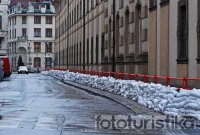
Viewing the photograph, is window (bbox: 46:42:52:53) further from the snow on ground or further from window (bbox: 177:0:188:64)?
window (bbox: 177:0:188:64)

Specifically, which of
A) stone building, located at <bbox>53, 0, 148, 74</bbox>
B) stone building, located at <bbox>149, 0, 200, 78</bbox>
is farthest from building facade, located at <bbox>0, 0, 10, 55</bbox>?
stone building, located at <bbox>149, 0, 200, 78</bbox>

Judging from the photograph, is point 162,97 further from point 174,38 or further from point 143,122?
point 174,38

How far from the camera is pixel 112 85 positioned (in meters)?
30.4

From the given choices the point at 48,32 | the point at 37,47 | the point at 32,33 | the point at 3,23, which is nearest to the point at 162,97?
the point at 37,47

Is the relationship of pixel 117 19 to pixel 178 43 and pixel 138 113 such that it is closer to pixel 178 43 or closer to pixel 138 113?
pixel 178 43

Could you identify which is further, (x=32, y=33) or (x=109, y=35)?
(x=32, y=33)

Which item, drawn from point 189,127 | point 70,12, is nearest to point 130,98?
point 189,127

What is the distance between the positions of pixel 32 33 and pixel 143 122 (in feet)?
406

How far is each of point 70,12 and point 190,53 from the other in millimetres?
56496

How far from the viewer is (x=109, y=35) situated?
145 feet

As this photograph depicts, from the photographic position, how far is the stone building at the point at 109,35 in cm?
3382

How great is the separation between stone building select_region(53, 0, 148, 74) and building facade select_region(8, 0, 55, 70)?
195 ft

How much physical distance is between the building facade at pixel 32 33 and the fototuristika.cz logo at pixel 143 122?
114605 mm

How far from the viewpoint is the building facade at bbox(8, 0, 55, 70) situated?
135 m
